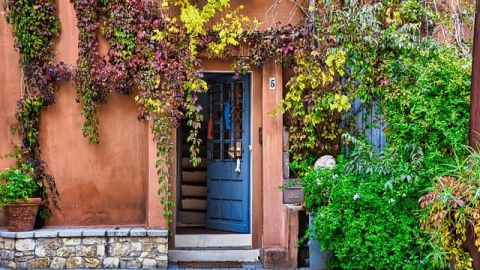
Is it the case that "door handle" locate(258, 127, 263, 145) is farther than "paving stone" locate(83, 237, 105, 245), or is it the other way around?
"door handle" locate(258, 127, 263, 145)

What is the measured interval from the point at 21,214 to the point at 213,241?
2754mm

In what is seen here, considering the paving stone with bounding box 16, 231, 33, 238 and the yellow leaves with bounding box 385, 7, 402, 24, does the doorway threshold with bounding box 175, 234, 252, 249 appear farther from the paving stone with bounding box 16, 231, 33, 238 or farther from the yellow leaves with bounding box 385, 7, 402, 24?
the yellow leaves with bounding box 385, 7, 402, 24

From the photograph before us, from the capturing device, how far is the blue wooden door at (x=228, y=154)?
26.7 feet

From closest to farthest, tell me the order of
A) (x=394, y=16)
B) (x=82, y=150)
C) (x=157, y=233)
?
(x=157, y=233)
(x=394, y=16)
(x=82, y=150)

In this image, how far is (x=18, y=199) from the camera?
23.0 ft

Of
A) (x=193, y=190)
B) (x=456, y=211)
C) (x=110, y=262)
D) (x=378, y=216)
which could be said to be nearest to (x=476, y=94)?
(x=456, y=211)

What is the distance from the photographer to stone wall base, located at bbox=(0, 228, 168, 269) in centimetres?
704

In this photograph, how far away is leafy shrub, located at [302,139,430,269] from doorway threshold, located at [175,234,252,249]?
170 cm

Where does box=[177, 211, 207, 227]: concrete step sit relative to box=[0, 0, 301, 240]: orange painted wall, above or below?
below

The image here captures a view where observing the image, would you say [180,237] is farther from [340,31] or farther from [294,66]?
[340,31]

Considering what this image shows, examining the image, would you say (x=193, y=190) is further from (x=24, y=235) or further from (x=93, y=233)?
(x=24, y=235)

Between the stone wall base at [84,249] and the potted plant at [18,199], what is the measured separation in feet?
0.49

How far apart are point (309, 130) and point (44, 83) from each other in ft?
12.4

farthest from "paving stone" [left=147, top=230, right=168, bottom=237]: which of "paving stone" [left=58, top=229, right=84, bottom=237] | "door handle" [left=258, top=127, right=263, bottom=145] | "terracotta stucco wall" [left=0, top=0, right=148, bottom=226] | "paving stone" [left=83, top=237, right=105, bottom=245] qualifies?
"door handle" [left=258, top=127, right=263, bottom=145]
